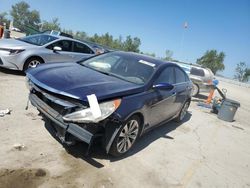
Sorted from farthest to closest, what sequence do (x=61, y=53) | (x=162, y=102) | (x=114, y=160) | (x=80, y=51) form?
(x=80, y=51), (x=61, y=53), (x=162, y=102), (x=114, y=160)

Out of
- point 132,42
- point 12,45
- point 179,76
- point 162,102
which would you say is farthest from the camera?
point 132,42

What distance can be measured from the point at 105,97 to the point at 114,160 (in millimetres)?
1160

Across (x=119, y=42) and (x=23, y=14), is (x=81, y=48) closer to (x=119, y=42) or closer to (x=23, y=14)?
(x=119, y=42)

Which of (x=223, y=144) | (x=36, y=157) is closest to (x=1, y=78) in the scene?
(x=36, y=157)

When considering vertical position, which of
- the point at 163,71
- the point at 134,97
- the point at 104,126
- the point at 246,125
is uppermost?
the point at 163,71

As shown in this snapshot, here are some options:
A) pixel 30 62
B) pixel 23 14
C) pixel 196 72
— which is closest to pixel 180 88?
pixel 30 62

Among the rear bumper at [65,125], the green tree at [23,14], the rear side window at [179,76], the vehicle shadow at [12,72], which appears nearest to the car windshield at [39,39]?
the vehicle shadow at [12,72]

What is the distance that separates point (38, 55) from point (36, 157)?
532 centimetres

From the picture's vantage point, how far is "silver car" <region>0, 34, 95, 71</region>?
26.4ft

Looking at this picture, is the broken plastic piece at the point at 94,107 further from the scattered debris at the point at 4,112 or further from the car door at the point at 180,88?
the car door at the point at 180,88

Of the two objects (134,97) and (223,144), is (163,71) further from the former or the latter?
(223,144)

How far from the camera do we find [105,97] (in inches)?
152

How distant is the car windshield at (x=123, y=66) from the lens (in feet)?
16.5

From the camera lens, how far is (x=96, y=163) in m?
4.12
